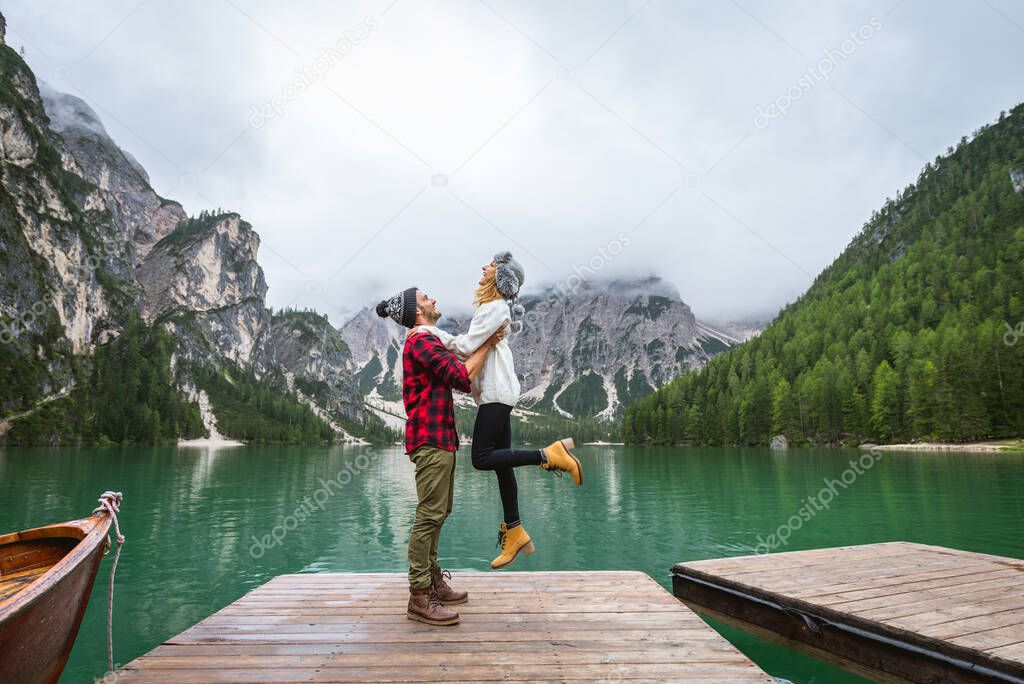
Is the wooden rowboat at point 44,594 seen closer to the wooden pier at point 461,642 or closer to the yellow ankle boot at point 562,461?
the wooden pier at point 461,642

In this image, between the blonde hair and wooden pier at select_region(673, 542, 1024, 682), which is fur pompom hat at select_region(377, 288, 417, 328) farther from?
wooden pier at select_region(673, 542, 1024, 682)

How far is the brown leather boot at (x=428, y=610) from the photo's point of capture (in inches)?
216

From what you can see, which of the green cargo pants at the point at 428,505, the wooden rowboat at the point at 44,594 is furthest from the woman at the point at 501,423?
the wooden rowboat at the point at 44,594

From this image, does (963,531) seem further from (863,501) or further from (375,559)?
(375,559)

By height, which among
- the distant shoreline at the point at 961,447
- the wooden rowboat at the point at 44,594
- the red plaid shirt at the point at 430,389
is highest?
the red plaid shirt at the point at 430,389

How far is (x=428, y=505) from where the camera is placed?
5.86m

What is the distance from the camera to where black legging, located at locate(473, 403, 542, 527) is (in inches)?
241

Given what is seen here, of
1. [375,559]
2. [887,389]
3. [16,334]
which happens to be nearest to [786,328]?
[887,389]

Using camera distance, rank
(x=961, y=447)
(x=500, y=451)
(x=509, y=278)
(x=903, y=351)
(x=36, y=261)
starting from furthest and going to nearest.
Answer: (x=36, y=261) → (x=903, y=351) → (x=961, y=447) → (x=509, y=278) → (x=500, y=451)

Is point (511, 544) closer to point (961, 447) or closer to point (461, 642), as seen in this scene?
point (461, 642)

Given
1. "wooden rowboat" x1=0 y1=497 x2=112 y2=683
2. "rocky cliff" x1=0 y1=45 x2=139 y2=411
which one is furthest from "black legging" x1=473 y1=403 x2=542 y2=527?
"rocky cliff" x1=0 y1=45 x2=139 y2=411

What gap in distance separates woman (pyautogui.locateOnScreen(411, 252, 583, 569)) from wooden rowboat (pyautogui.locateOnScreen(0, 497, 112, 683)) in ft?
12.3

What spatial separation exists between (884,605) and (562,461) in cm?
463

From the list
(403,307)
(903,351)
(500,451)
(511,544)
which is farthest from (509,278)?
(903,351)
